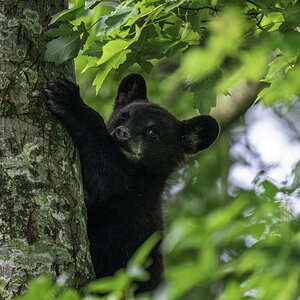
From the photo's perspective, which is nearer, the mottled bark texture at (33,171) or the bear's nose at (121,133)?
the mottled bark texture at (33,171)

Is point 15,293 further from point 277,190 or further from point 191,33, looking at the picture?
point 191,33

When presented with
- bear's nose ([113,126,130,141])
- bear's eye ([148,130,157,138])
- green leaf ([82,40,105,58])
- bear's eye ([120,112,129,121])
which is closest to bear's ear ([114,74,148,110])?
bear's eye ([120,112,129,121])

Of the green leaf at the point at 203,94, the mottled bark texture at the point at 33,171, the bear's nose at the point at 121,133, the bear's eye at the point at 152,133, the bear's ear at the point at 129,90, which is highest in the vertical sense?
the mottled bark texture at the point at 33,171

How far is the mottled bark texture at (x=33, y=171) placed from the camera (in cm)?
323

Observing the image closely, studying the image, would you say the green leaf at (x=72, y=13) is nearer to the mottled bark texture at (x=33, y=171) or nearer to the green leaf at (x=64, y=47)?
the green leaf at (x=64, y=47)

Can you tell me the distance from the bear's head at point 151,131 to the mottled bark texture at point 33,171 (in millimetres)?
1877

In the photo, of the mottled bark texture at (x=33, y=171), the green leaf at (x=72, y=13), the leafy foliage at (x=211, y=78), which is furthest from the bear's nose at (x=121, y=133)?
the green leaf at (x=72, y=13)

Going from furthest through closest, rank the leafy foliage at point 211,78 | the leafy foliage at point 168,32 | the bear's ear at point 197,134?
the bear's ear at point 197,134 → the leafy foliage at point 168,32 → the leafy foliage at point 211,78

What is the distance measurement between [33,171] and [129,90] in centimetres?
344

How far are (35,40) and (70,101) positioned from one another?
0.71m

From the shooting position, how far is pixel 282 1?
3.74 metres

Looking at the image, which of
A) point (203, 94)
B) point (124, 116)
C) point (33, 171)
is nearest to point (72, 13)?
point (33, 171)

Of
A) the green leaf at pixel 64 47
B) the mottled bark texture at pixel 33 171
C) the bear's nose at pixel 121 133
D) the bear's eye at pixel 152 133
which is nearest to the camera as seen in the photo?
the mottled bark texture at pixel 33 171

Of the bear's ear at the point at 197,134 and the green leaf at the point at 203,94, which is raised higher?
the green leaf at the point at 203,94
